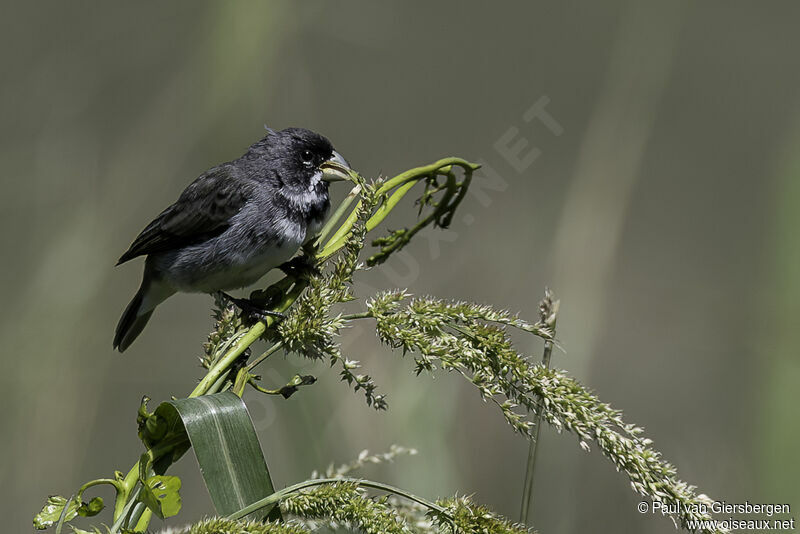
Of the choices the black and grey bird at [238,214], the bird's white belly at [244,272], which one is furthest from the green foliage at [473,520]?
the black and grey bird at [238,214]

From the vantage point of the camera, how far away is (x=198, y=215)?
3.30 metres

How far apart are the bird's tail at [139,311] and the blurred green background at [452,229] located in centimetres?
8

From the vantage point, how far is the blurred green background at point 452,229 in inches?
101

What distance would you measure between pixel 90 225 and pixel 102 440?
190cm

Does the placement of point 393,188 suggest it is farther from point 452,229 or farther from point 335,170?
point 452,229

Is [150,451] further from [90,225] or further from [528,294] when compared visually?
[528,294]

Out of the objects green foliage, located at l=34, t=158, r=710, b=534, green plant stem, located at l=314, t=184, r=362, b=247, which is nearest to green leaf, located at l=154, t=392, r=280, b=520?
green foliage, located at l=34, t=158, r=710, b=534

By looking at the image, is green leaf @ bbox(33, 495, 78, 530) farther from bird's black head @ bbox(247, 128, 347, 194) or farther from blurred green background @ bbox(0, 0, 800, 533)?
bird's black head @ bbox(247, 128, 347, 194)

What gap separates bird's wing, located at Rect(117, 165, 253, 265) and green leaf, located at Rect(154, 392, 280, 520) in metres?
1.90

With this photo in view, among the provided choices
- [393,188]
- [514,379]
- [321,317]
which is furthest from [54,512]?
[393,188]

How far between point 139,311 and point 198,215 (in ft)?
1.55

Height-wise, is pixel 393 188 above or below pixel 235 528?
above

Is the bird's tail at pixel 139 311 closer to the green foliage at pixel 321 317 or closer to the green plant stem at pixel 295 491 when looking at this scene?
the green foliage at pixel 321 317

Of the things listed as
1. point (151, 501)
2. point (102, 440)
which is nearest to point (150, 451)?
point (151, 501)
